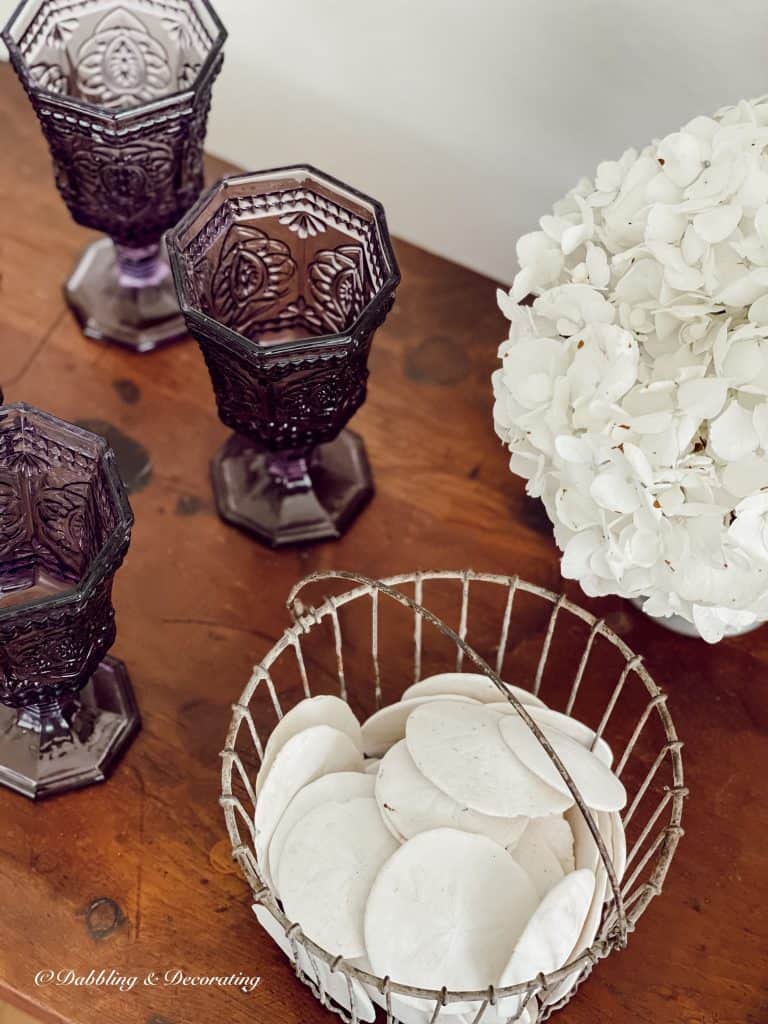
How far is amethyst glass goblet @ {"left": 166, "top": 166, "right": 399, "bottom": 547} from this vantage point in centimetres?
73

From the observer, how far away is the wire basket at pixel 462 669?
66cm

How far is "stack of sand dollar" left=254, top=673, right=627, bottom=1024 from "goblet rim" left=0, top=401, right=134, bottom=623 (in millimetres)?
145

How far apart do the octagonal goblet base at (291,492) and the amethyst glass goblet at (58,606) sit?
14cm

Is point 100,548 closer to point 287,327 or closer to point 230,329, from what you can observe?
point 230,329

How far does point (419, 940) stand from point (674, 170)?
427mm

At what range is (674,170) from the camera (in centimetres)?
65

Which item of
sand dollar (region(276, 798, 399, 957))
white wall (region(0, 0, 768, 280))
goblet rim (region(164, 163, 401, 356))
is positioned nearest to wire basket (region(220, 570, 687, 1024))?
sand dollar (region(276, 798, 399, 957))

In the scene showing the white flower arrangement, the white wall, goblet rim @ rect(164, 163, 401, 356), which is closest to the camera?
the white flower arrangement

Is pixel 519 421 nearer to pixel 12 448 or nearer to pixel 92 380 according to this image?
pixel 12 448

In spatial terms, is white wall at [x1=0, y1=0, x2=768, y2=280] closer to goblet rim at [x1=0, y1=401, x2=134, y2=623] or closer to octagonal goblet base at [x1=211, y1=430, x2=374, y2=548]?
octagonal goblet base at [x1=211, y1=430, x2=374, y2=548]

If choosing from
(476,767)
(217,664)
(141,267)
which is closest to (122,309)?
(141,267)

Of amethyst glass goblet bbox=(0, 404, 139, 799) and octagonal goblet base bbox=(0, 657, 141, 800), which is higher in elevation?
amethyst glass goblet bbox=(0, 404, 139, 799)

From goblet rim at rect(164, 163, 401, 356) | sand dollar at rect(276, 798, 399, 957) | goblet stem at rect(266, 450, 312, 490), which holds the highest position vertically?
goblet rim at rect(164, 163, 401, 356)

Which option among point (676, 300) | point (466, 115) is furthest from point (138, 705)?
point (466, 115)
